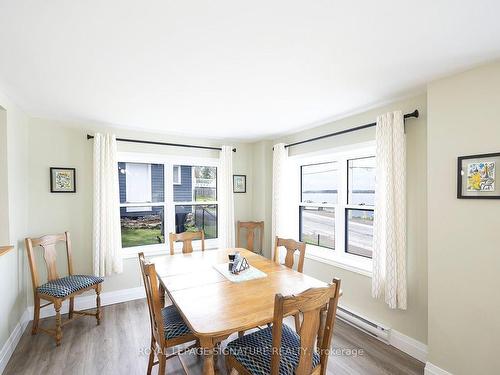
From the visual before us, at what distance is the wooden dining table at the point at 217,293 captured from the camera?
1.39 metres

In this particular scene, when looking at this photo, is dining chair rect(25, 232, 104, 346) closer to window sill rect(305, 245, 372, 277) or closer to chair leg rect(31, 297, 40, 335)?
chair leg rect(31, 297, 40, 335)

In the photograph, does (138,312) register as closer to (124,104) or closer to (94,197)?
(94,197)

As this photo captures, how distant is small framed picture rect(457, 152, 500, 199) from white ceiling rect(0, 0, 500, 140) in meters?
0.66

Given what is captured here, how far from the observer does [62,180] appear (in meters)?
3.11

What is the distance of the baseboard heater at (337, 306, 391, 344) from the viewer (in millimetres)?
2484

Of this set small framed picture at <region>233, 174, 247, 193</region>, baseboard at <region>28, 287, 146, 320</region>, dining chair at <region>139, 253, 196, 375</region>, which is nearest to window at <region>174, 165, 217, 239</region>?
small framed picture at <region>233, 174, 247, 193</region>

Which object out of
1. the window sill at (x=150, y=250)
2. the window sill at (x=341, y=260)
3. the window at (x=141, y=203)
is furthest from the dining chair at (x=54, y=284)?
the window sill at (x=341, y=260)

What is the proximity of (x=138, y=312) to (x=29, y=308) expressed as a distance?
1.19 m

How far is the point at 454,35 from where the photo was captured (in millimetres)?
1401

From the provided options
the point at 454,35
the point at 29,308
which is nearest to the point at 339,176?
the point at 454,35

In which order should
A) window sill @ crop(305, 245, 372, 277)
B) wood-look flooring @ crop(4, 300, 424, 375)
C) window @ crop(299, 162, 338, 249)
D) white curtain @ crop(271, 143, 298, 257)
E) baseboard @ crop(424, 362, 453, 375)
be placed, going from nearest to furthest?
1. baseboard @ crop(424, 362, 453, 375)
2. wood-look flooring @ crop(4, 300, 424, 375)
3. window sill @ crop(305, 245, 372, 277)
4. window @ crop(299, 162, 338, 249)
5. white curtain @ crop(271, 143, 298, 257)

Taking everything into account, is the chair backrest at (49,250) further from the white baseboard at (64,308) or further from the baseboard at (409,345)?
the baseboard at (409,345)

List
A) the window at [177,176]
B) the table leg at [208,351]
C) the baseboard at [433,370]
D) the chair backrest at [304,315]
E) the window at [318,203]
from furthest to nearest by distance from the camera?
1. the window at [177,176]
2. the window at [318,203]
3. the baseboard at [433,370]
4. the table leg at [208,351]
5. the chair backrest at [304,315]

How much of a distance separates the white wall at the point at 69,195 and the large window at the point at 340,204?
96.5 inches
